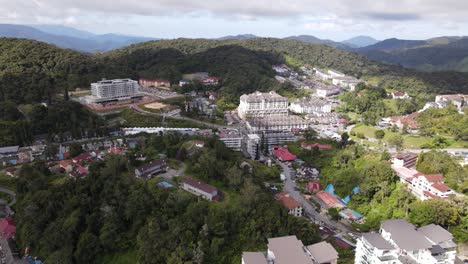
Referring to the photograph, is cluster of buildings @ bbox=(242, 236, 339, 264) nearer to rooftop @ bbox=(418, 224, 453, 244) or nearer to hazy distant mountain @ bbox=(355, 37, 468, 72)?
rooftop @ bbox=(418, 224, 453, 244)

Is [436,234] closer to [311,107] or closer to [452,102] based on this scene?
[311,107]

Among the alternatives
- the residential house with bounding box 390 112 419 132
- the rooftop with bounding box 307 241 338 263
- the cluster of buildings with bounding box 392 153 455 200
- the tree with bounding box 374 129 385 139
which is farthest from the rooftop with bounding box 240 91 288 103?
the rooftop with bounding box 307 241 338 263

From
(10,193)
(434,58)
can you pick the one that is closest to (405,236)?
(10,193)

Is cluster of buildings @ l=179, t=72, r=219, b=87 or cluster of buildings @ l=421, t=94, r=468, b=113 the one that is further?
cluster of buildings @ l=179, t=72, r=219, b=87

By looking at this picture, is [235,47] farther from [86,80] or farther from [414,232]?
[414,232]

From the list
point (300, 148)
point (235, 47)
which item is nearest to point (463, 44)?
point (235, 47)

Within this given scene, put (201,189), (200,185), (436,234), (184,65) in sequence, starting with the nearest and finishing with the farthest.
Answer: (436,234), (201,189), (200,185), (184,65)

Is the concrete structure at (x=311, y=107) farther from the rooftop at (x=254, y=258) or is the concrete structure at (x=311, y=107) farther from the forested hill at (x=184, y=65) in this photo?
the rooftop at (x=254, y=258)

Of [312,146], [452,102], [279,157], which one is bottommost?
[279,157]
